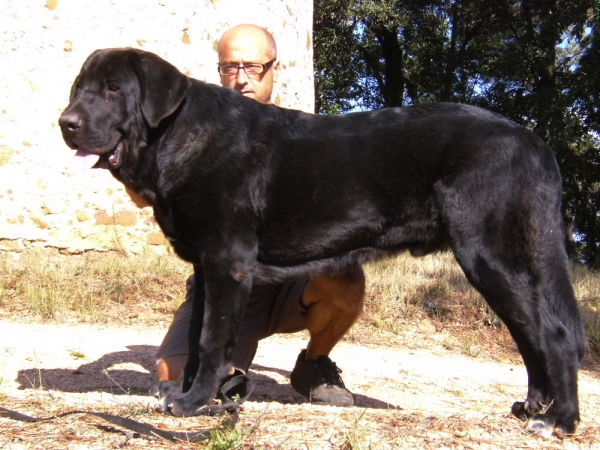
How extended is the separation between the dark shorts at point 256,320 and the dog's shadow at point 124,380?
0.29 m

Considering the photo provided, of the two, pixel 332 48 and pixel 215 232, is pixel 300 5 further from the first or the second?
pixel 332 48

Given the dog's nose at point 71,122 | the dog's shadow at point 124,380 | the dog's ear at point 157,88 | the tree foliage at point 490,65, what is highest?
the tree foliage at point 490,65

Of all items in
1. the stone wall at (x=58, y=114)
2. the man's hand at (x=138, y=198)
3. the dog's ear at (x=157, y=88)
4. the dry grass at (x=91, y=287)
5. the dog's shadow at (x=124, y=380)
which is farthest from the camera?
the stone wall at (x=58, y=114)

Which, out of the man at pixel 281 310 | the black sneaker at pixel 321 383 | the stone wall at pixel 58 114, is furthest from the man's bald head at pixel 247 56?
the stone wall at pixel 58 114

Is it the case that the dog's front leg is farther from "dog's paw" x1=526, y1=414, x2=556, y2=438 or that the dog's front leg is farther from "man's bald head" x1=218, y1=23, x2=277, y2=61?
"man's bald head" x1=218, y1=23, x2=277, y2=61

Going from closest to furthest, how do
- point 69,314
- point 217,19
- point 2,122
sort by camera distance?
point 69,314 → point 2,122 → point 217,19

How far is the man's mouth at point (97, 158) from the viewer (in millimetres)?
3279

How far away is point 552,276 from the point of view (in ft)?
10.3

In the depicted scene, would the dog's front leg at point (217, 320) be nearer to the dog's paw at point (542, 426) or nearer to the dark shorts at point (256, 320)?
the dark shorts at point (256, 320)

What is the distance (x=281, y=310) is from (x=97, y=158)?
161cm

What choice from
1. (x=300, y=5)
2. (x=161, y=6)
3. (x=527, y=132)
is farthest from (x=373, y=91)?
(x=527, y=132)

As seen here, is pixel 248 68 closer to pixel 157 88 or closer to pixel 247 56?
pixel 247 56

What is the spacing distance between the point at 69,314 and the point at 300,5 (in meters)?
4.62

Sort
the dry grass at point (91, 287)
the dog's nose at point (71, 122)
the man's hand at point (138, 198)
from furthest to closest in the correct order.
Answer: the dry grass at point (91, 287) < the man's hand at point (138, 198) < the dog's nose at point (71, 122)
